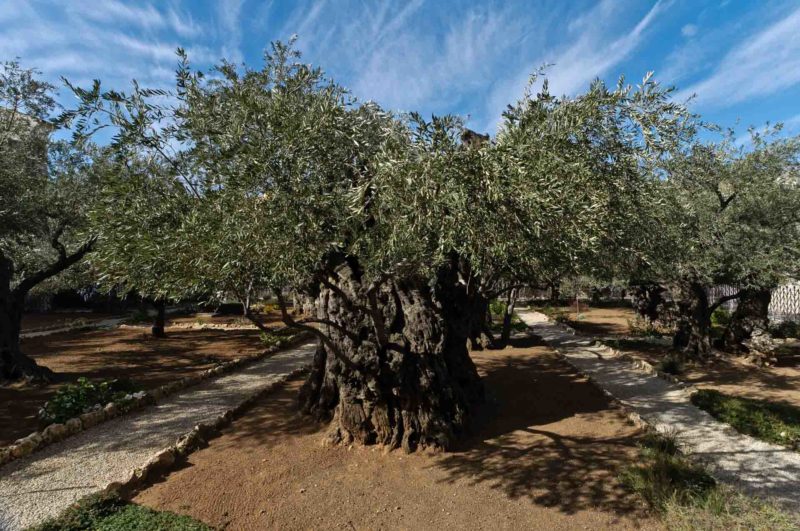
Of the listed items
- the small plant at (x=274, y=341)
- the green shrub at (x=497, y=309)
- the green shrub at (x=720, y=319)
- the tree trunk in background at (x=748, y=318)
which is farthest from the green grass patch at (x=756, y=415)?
the green shrub at (x=497, y=309)

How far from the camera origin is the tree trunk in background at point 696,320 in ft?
51.7

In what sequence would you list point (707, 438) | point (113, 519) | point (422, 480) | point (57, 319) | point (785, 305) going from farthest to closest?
1. point (57, 319)
2. point (785, 305)
3. point (707, 438)
4. point (422, 480)
5. point (113, 519)

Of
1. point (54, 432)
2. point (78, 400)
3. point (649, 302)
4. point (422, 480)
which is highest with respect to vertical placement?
point (649, 302)

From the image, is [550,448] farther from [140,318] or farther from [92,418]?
[140,318]

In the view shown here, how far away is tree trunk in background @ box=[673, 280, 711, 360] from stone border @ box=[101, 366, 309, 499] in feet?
47.1

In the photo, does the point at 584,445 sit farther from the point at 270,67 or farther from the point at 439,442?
the point at 270,67

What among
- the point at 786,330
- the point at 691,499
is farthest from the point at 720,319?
the point at 691,499

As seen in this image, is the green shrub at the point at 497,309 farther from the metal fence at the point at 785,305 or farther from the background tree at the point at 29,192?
the background tree at the point at 29,192

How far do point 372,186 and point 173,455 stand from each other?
222 inches

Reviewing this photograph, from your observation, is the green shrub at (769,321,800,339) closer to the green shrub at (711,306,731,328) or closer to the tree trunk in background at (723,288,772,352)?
the green shrub at (711,306,731,328)

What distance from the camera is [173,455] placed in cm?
779

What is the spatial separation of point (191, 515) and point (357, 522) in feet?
7.09

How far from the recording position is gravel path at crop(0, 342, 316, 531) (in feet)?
20.4

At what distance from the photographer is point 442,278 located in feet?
32.6
